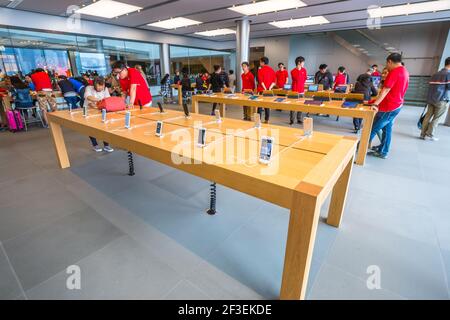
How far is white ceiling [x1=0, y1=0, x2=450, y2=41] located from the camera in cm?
592

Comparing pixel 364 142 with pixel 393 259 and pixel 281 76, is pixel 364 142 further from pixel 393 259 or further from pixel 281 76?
pixel 281 76

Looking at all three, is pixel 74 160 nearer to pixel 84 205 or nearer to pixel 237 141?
pixel 84 205

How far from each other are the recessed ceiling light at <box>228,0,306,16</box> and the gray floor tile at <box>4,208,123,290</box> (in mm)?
6359

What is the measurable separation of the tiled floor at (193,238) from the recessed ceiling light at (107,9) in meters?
5.10

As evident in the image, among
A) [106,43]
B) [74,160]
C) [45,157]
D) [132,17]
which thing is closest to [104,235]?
[74,160]

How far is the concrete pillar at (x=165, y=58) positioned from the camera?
10.8m

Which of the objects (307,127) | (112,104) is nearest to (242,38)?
(112,104)

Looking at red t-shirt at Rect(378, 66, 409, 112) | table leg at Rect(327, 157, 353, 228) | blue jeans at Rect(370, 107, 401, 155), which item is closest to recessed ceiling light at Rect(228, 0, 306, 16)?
red t-shirt at Rect(378, 66, 409, 112)

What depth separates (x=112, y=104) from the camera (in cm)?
311

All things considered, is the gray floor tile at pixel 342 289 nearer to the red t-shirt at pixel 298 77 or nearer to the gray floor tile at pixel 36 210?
the gray floor tile at pixel 36 210

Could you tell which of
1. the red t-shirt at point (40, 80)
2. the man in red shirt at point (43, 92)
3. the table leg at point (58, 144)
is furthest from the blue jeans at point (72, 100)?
the table leg at point (58, 144)

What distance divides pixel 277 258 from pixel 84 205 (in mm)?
1933

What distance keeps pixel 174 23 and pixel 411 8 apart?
730cm

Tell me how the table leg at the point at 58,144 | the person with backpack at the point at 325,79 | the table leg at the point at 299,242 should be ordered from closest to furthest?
the table leg at the point at 299,242 < the table leg at the point at 58,144 < the person with backpack at the point at 325,79
